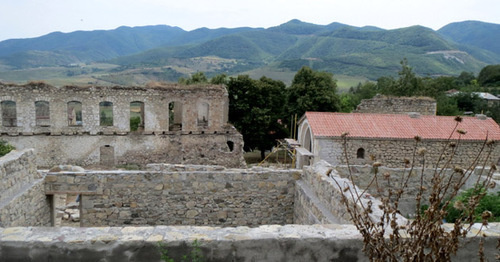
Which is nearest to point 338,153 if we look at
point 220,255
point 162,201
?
point 162,201

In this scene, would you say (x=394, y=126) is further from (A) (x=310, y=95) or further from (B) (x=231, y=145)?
(A) (x=310, y=95)

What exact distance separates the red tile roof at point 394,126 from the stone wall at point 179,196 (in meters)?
9.58

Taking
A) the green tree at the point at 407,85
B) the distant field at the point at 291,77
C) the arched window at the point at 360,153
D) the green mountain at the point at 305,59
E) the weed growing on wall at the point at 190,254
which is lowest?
the arched window at the point at 360,153

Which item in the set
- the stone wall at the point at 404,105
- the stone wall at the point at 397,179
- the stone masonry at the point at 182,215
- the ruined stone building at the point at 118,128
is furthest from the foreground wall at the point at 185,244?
the stone wall at the point at 404,105

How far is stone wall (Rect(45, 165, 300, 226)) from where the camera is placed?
726cm

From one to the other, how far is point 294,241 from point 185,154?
61.2ft

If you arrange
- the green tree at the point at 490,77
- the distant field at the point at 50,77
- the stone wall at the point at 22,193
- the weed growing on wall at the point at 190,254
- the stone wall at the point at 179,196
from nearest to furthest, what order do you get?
the weed growing on wall at the point at 190,254, the stone wall at the point at 22,193, the stone wall at the point at 179,196, the green tree at the point at 490,77, the distant field at the point at 50,77

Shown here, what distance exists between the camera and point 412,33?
505 ft

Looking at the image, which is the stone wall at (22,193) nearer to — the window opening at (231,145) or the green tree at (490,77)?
Result: the window opening at (231,145)

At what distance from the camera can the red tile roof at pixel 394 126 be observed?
17.3 m

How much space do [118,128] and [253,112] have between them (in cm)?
1020

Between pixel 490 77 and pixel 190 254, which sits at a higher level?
pixel 490 77

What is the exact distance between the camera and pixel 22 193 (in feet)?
20.3

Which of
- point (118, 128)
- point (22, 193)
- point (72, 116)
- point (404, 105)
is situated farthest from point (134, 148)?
point (404, 105)
